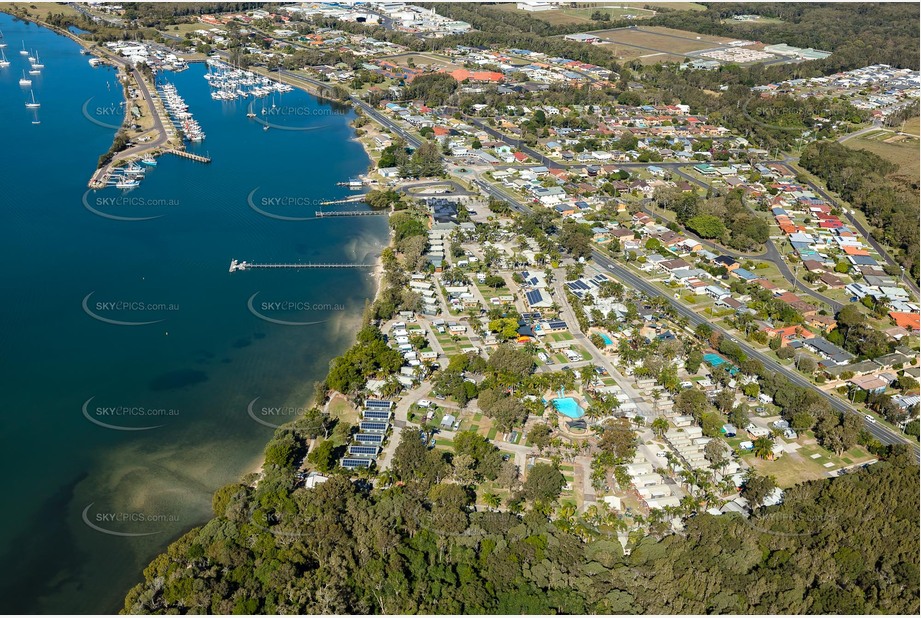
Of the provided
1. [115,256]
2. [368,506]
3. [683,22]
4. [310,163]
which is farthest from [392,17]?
[368,506]

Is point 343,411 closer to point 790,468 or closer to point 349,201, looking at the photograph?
point 790,468

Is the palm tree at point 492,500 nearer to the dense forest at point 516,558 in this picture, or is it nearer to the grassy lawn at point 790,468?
the dense forest at point 516,558

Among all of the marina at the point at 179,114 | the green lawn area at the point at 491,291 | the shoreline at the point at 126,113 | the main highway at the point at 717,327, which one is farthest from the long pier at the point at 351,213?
the marina at the point at 179,114

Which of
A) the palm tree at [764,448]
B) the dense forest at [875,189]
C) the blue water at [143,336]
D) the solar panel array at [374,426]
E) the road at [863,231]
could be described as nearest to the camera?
the blue water at [143,336]

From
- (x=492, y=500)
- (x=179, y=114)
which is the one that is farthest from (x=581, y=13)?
(x=492, y=500)

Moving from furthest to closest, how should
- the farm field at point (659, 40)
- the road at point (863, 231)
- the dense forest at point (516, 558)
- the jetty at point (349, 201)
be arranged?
1. the farm field at point (659, 40)
2. the jetty at point (349, 201)
3. the road at point (863, 231)
4. the dense forest at point (516, 558)
